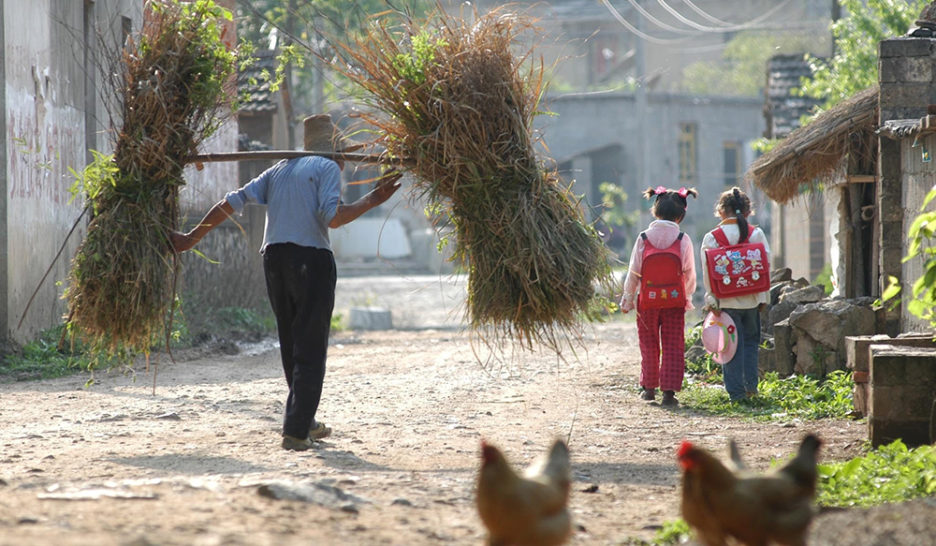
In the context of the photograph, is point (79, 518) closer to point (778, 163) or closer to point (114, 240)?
point (114, 240)

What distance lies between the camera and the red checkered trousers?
27.6ft

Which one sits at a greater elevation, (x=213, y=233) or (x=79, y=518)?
(x=213, y=233)

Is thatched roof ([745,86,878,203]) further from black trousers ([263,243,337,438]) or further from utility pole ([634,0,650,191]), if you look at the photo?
utility pole ([634,0,650,191])

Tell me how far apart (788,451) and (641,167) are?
2953cm

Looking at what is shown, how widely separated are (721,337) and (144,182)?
4383 mm

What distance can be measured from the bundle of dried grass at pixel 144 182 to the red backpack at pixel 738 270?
3.97 m

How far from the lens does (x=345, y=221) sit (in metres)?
6.21

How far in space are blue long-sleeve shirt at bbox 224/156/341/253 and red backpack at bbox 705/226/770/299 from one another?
336cm

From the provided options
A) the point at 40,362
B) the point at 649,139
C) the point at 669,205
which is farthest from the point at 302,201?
the point at 649,139

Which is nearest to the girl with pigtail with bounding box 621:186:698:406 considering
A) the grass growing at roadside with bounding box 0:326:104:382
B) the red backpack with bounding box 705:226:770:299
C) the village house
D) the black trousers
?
the red backpack with bounding box 705:226:770:299

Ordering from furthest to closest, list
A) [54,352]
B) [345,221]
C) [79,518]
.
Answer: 1. [54,352]
2. [345,221]
3. [79,518]

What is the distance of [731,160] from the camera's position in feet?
125

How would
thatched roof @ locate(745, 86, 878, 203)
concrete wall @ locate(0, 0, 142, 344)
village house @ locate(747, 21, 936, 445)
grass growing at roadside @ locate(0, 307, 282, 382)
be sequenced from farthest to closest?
concrete wall @ locate(0, 0, 142, 344), grass growing at roadside @ locate(0, 307, 282, 382), thatched roof @ locate(745, 86, 878, 203), village house @ locate(747, 21, 936, 445)

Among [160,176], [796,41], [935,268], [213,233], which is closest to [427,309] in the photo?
[213,233]
